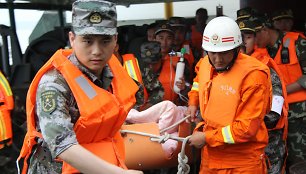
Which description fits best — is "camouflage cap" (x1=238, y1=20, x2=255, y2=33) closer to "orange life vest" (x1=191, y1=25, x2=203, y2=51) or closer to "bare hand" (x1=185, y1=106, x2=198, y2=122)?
"bare hand" (x1=185, y1=106, x2=198, y2=122)

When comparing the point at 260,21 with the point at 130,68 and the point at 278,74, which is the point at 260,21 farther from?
the point at 130,68

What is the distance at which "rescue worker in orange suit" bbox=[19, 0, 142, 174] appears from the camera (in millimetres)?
1848

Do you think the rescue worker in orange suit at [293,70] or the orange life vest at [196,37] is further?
the orange life vest at [196,37]

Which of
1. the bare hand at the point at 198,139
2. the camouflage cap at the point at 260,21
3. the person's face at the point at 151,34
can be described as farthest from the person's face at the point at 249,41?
the person's face at the point at 151,34

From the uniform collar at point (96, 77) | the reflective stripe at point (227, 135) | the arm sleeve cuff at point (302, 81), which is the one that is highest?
the uniform collar at point (96, 77)

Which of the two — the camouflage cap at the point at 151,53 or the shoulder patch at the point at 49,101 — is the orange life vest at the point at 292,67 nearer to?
the camouflage cap at the point at 151,53

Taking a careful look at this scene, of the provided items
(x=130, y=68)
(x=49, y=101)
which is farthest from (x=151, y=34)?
(x=49, y=101)

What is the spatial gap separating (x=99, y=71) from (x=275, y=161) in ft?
7.42

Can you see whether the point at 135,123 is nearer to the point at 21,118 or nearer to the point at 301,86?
the point at 21,118

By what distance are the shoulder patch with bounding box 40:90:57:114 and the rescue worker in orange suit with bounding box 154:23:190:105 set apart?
2.61 m


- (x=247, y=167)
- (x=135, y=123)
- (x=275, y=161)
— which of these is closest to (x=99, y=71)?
(x=247, y=167)

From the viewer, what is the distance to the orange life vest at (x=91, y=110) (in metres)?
1.97

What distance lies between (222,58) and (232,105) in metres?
0.33

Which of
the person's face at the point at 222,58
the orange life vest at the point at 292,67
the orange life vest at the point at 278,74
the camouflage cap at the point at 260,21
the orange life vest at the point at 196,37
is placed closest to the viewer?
the person's face at the point at 222,58
